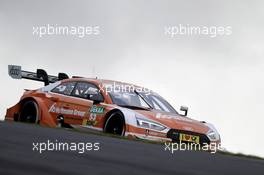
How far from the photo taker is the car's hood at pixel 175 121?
11656 mm

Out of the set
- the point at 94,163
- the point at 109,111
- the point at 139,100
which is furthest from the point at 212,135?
the point at 94,163

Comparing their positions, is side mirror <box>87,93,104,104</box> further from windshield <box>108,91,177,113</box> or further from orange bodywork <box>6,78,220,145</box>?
windshield <box>108,91,177,113</box>

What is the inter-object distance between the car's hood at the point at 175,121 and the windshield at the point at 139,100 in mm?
546

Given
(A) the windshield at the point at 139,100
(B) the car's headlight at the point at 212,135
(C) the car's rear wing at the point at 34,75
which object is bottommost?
(B) the car's headlight at the point at 212,135

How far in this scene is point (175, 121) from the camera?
467 inches

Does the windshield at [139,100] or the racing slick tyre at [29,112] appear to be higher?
the windshield at [139,100]

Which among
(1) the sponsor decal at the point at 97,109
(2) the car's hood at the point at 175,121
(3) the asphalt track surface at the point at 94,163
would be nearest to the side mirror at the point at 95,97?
(1) the sponsor decal at the point at 97,109

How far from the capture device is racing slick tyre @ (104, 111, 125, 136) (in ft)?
37.2

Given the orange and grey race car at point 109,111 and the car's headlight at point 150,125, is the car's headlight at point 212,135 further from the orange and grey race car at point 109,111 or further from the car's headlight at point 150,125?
the car's headlight at point 150,125

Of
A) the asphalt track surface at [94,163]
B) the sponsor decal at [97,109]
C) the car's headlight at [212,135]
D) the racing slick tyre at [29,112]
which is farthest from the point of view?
the racing slick tyre at [29,112]

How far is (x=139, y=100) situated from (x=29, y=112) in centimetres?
223

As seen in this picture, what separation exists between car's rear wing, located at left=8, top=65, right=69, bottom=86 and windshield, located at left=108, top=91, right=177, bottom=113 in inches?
101

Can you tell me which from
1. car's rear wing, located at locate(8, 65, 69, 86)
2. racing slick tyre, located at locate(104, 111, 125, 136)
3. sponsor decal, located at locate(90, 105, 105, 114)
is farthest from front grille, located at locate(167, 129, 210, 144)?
car's rear wing, located at locate(8, 65, 69, 86)

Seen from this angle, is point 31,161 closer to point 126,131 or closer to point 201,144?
point 126,131
